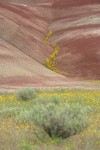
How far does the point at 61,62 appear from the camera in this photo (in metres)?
49.5

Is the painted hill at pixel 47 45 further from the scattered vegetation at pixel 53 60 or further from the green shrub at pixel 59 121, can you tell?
the green shrub at pixel 59 121

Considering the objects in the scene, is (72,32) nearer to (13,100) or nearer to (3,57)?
(3,57)

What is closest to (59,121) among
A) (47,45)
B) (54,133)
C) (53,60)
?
(54,133)

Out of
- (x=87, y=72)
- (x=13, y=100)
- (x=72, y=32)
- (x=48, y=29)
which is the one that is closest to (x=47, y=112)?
(x=13, y=100)

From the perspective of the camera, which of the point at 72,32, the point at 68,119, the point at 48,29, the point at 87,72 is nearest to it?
the point at 68,119

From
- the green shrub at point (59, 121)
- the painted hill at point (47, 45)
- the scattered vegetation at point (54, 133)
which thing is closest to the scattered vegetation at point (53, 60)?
the painted hill at point (47, 45)

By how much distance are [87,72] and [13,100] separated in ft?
85.4

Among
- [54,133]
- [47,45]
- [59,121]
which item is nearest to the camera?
[59,121]

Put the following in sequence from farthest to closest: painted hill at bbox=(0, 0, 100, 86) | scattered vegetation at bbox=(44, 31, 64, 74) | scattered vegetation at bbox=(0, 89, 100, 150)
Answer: scattered vegetation at bbox=(44, 31, 64, 74)
painted hill at bbox=(0, 0, 100, 86)
scattered vegetation at bbox=(0, 89, 100, 150)

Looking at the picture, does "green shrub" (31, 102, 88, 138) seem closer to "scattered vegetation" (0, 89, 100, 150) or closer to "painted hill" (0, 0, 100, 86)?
"scattered vegetation" (0, 89, 100, 150)

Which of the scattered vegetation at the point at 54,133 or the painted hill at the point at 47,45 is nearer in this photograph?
the scattered vegetation at the point at 54,133

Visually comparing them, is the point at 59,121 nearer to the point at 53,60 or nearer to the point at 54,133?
the point at 54,133

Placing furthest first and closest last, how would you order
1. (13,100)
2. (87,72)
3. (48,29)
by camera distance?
1. (48,29)
2. (87,72)
3. (13,100)

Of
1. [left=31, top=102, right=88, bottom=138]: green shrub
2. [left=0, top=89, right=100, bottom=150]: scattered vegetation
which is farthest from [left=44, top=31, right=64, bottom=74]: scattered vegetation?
[left=31, top=102, right=88, bottom=138]: green shrub
